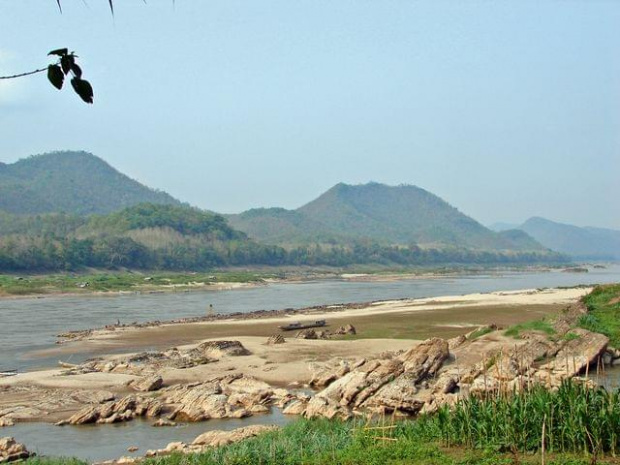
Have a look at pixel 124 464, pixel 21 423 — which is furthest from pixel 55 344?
pixel 124 464

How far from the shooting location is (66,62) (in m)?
4.84

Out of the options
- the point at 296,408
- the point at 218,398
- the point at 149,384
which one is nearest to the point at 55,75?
the point at 296,408

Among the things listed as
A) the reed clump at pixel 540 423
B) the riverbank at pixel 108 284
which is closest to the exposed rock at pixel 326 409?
the reed clump at pixel 540 423

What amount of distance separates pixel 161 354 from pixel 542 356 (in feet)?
56.3

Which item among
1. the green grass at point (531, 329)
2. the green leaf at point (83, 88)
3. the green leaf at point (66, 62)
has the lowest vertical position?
the green grass at point (531, 329)

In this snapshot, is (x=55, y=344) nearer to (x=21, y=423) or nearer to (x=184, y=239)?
(x=21, y=423)

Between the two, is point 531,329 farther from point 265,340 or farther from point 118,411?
point 118,411

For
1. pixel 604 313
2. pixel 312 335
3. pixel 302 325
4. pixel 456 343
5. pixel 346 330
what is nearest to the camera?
pixel 456 343

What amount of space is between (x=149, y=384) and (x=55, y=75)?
74.7 ft

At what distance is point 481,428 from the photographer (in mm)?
14008

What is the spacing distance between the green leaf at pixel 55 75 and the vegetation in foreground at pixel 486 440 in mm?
9979

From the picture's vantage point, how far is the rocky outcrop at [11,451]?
675 inches

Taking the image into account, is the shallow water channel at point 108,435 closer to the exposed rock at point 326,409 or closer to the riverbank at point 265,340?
the exposed rock at point 326,409

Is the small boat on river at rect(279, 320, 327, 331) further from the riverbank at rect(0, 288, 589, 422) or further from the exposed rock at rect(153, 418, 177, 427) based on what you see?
the exposed rock at rect(153, 418, 177, 427)
